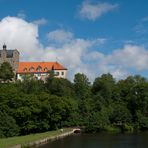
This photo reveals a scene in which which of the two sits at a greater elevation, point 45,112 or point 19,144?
point 45,112

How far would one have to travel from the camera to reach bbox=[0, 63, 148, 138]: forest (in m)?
73.4

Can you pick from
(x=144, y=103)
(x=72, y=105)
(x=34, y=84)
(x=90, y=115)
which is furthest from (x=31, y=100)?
(x=144, y=103)

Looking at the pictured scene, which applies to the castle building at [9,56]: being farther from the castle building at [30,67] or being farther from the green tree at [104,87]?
the green tree at [104,87]

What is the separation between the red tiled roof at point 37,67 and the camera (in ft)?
445

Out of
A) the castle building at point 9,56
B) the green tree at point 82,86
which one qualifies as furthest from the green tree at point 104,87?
the castle building at point 9,56

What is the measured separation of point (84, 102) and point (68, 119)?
16.3m

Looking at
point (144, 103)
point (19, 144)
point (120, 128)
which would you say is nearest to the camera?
point (19, 144)

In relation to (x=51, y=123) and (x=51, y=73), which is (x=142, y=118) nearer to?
(x=51, y=123)

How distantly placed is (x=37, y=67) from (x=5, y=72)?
21776mm

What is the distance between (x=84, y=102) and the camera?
104875mm

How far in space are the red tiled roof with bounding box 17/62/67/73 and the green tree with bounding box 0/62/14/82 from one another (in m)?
16.1

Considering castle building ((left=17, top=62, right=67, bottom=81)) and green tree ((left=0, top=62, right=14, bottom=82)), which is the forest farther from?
castle building ((left=17, top=62, right=67, bottom=81))

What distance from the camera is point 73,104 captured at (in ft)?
287

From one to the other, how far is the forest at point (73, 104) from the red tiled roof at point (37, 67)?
11450mm
